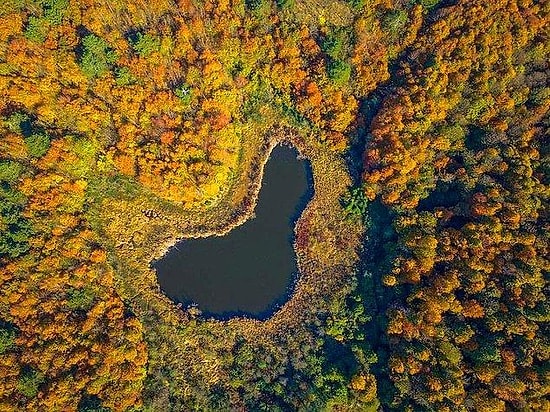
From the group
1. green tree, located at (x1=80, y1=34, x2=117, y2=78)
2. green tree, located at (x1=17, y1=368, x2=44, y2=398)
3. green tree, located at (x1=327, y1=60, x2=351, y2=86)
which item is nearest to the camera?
green tree, located at (x1=17, y1=368, x2=44, y2=398)

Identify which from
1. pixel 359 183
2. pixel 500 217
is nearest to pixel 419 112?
pixel 359 183

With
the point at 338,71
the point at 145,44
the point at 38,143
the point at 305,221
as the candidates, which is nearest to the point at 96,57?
the point at 145,44

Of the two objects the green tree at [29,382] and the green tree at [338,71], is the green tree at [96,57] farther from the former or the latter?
the green tree at [29,382]

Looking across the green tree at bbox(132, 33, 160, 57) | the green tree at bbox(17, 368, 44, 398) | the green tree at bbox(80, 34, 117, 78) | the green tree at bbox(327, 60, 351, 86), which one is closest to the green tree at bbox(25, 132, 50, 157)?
the green tree at bbox(80, 34, 117, 78)

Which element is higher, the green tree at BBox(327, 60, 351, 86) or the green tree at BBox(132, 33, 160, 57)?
the green tree at BBox(327, 60, 351, 86)

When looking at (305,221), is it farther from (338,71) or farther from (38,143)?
(38,143)

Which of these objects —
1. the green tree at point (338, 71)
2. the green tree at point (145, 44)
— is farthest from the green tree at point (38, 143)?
the green tree at point (338, 71)

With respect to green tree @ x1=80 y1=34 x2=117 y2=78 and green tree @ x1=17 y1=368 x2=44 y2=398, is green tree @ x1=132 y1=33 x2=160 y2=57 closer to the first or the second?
green tree @ x1=80 y1=34 x2=117 y2=78

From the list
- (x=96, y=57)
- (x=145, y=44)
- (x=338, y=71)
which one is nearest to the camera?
(x=96, y=57)

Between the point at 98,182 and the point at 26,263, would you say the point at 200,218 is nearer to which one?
the point at 98,182
